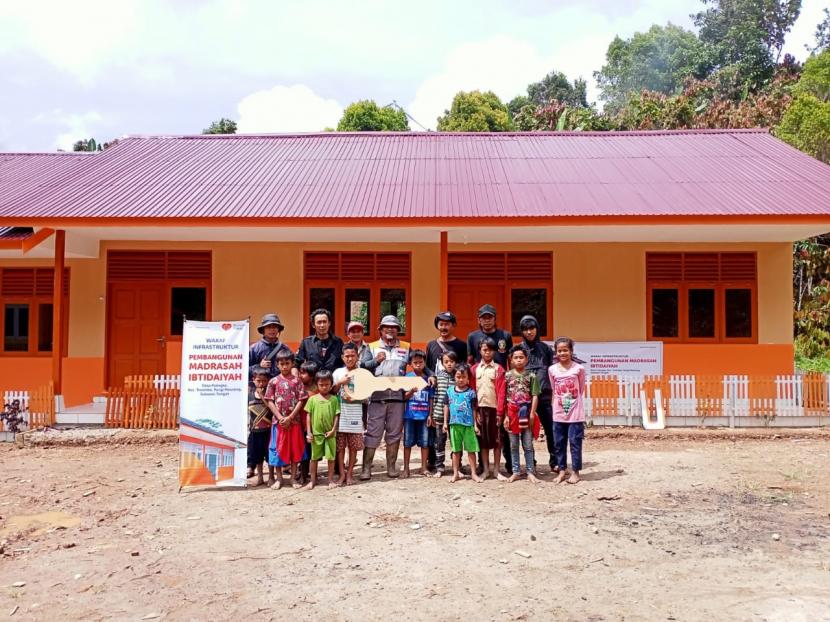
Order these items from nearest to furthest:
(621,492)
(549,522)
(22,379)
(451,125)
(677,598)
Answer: (677,598) → (549,522) → (621,492) → (22,379) → (451,125)

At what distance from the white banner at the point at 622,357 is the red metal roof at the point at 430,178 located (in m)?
2.45

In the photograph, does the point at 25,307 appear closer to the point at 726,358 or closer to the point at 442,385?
the point at 442,385

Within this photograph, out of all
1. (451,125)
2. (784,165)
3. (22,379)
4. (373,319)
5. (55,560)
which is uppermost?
(451,125)

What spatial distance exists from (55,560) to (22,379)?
8.08 metres

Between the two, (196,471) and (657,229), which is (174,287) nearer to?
(196,471)

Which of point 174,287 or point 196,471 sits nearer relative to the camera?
point 196,471

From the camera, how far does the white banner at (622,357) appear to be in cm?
1052

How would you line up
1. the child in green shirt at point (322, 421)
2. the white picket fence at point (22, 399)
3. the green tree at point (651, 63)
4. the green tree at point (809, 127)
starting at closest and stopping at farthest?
the child in green shirt at point (322, 421) → the white picket fence at point (22, 399) → the green tree at point (809, 127) → the green tree at point (651, 63)

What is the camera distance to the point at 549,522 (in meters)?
4.87

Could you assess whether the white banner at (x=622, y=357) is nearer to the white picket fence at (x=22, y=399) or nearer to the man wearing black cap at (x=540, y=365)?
the man wearing black cap at (x=540, y=365)

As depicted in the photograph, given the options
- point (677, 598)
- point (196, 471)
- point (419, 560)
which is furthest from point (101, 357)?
point (677, 598)

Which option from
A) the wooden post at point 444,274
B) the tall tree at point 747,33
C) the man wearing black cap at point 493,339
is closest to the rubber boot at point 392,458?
the man wearing black cap at point 493,339

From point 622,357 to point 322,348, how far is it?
618cm

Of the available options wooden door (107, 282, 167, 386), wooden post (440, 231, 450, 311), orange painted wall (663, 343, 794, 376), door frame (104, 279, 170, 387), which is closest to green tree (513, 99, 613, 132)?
orange painted wall (663, 343, 794, 376)
